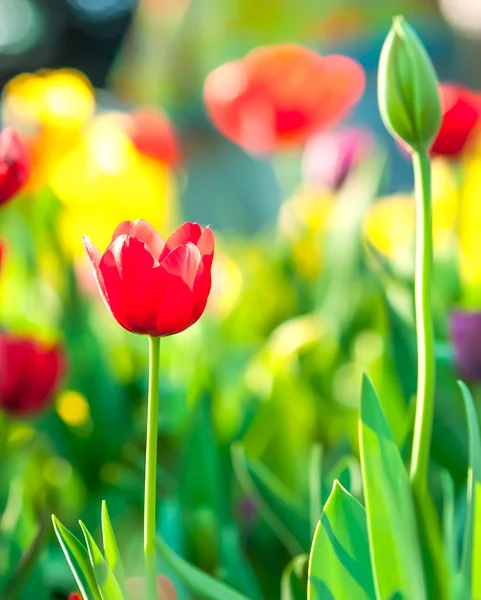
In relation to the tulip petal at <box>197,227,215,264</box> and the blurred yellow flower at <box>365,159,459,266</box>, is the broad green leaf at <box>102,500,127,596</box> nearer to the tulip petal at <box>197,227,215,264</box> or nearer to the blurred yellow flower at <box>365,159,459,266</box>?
the tulip petal at <box>197,227,215,264</box>

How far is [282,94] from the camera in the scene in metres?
0.87

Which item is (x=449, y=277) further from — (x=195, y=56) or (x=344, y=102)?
(x=195, y=56)

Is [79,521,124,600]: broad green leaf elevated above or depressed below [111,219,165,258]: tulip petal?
below

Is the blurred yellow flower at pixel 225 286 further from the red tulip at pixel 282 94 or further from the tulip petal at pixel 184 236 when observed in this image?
the tulip petal at pixel 184 236

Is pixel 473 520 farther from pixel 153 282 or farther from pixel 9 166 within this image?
pixel 9 166

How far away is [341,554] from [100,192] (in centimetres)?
69

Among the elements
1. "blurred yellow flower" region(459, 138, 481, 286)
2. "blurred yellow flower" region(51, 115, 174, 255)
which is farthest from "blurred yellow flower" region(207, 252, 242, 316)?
"blurred yellow flower" region(459, 138, 481, 286)

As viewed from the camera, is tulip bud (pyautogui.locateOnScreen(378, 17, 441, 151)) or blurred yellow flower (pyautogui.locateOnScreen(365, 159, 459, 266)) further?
blurred yellow flower (pyautogui.locateOnScreen(365, 159, 459, 266))

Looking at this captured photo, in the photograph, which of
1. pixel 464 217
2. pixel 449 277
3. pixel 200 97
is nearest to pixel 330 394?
pixel 449 277

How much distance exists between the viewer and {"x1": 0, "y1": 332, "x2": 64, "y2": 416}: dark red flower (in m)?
0.56

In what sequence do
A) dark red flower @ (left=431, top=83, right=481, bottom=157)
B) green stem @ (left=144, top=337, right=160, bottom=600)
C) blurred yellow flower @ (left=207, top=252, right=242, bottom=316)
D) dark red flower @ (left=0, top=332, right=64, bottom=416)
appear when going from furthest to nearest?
blurred yellow flower @ (left=207, top=252, right=242, bottom=316), dark red flower @ (left=431, top=83, right=481, bottom=157), dark red flower @ (left=0, top=332, right=64, bottom=416), green stem @ (left=144, top=337, right=160, bottom=600)

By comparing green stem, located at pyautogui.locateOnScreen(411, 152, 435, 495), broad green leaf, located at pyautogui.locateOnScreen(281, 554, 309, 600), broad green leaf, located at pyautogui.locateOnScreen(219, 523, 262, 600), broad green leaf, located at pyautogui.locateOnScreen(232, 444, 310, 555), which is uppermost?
green stem, located at pyautogui.locateOnScreen(411, 152, 435, 495)

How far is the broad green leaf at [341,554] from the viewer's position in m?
0.31

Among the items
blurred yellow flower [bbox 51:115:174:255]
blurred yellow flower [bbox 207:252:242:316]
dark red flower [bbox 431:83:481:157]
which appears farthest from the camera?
blurred yellow flower [bbox 207:252:242:316]
